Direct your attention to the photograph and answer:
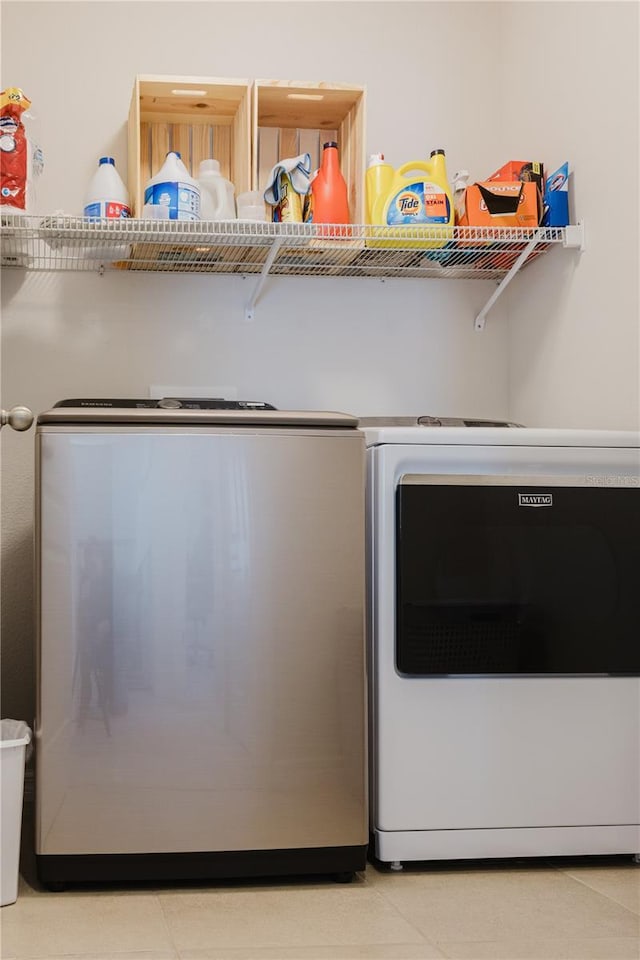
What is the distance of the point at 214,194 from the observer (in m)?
2.39

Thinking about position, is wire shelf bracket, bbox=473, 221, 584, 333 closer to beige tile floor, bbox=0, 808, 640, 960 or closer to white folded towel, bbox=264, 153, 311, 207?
white folded towel, bbox=264, 153, 311, 207

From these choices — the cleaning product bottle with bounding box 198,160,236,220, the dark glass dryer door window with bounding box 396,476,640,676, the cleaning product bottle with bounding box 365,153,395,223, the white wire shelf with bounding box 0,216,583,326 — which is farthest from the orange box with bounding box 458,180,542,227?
the dark glass dryer door window with bounding box 396,476,640,676

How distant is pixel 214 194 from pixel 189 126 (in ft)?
0.89

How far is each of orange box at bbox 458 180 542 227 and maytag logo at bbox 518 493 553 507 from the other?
73 centimetres

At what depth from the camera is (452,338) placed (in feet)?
8.75

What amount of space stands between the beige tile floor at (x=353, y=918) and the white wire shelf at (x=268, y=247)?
1.32 m

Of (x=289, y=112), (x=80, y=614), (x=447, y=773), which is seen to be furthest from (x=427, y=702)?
(x=289, y=112)

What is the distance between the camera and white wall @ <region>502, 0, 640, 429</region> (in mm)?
2061

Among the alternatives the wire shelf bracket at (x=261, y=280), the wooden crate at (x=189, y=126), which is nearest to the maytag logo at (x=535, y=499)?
the wire shelf bracket at (x=261, y=280)

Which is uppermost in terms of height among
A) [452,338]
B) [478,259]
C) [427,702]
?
[478,259]

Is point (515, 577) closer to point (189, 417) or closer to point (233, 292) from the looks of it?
point (189, 417)

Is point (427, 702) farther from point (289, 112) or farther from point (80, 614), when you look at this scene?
point (289, 112)

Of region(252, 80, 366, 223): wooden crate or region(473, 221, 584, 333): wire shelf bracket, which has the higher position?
region(252, 80, 366, 223): wooden crate

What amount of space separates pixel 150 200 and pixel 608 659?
1.38 meters
